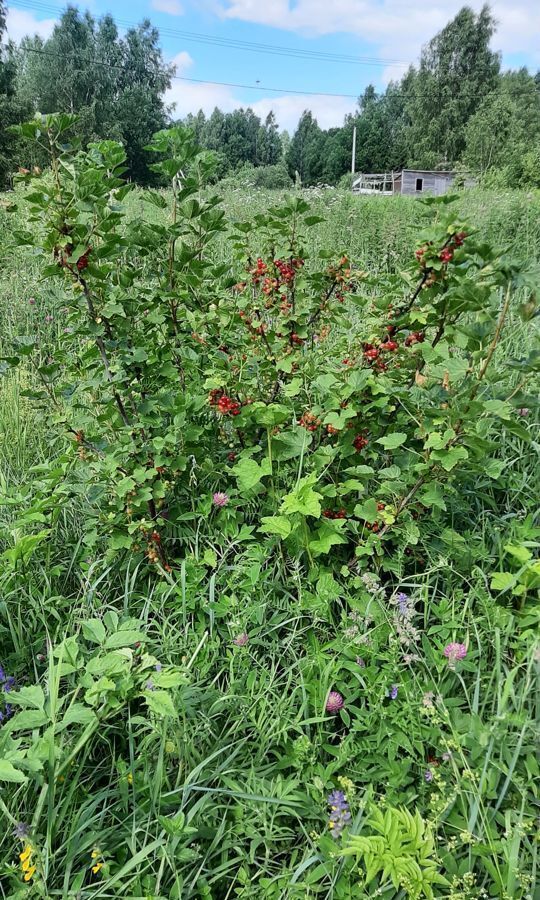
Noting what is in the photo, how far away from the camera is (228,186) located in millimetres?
7980

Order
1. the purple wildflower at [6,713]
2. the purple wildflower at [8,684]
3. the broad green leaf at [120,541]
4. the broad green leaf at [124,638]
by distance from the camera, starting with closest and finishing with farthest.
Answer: the broad green leaf at [124,638]
the purple wildflower at [6,713]
the purple wildflower at [8,684]
the broad green leaf at [120,541]

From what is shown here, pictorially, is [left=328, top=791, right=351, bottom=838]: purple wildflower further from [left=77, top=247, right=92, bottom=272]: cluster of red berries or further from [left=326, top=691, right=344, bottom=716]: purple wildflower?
[left=77, top=247, right=92, bottom=272]: cluster of red berries

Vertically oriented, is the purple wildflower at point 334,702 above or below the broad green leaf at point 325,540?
below

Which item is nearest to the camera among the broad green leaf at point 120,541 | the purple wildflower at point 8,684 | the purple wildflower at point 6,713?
the purple wildflower at point 6,713

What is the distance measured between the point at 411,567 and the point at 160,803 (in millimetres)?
979

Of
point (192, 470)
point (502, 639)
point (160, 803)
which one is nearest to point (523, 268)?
point (502, 639)

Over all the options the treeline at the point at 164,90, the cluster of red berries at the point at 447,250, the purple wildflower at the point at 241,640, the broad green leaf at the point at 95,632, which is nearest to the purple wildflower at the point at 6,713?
the broad green leaf at the point at 95,632

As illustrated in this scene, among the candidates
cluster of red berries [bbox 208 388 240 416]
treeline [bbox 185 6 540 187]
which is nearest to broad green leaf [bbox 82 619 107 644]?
cluster of red berries [bbox 208 388 240 416]

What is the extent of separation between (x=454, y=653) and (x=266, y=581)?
1.91 feet

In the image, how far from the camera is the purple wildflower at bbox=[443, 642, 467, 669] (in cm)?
129

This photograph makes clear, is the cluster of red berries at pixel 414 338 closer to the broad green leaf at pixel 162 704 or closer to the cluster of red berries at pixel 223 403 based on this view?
the cluster of red berries at pixel 223 403

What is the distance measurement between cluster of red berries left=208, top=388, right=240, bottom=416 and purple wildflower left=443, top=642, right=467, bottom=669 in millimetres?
915

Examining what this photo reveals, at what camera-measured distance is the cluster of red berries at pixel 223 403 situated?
1.67 m

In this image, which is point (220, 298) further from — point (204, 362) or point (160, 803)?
point (160, 803)
